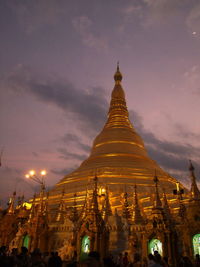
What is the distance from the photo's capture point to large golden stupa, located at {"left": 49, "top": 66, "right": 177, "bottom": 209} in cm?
3359

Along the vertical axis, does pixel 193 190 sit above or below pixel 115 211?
above

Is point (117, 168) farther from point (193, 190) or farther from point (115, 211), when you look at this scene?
point (193, 190)

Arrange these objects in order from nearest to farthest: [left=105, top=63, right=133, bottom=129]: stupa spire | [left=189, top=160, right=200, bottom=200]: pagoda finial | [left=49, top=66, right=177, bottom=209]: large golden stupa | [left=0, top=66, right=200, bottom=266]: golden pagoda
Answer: [left=0, top=66, right=200, bottom=266]: golden pagoda → [left=189, top=160, right=200, bottom=200]: pagoda finial → [left=49, top=66, right=177, bottom=209]: large golden stupa → [left=105, top=63, right=133, bottom=129]: stupa spire

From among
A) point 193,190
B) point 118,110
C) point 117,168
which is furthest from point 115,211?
point 118,110

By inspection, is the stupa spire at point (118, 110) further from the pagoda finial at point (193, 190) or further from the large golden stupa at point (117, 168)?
the pagoda finial at point (193, 190)

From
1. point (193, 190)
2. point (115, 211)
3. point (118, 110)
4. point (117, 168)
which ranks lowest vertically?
point (115, 211)

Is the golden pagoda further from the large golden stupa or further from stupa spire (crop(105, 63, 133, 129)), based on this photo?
stupa spire (crop(105, 63, 133, 129))

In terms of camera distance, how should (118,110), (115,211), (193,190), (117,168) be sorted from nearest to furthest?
(193,190), (115,211), (117,168), (118,110)

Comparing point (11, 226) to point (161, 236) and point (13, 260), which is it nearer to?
point (161, 236)

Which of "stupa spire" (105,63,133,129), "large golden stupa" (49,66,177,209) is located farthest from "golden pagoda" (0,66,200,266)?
"stupa spire" (105,63,133,129)

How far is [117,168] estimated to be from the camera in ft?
122

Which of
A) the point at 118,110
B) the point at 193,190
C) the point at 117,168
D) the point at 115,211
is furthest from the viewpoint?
the point at 118,110

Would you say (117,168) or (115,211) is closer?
(115,211)

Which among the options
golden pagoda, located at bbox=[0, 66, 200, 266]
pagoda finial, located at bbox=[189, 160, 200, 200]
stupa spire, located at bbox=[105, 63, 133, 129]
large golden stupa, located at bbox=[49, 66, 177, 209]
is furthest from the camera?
stupa spire, located at bbox=[105, 63, 133, 129]
